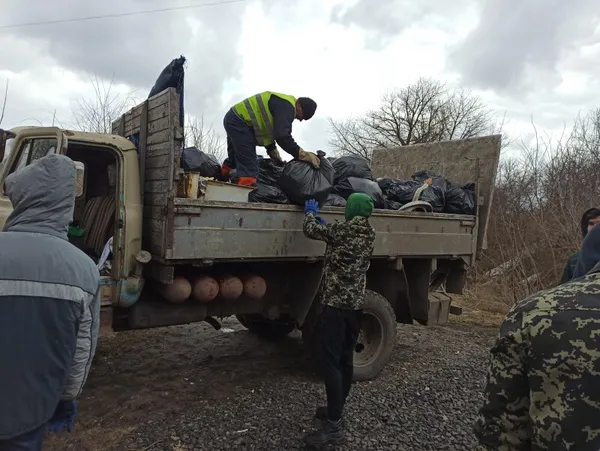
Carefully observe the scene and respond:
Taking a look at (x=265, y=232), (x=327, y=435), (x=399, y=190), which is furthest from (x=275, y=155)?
(x=327, y=435)

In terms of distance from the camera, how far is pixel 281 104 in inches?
163

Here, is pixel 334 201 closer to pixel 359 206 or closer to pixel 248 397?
pixel 359 206

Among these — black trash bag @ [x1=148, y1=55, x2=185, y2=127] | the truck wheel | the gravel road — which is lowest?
the gravel road

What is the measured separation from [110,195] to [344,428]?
2645mm

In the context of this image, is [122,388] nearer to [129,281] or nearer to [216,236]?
[129,281]

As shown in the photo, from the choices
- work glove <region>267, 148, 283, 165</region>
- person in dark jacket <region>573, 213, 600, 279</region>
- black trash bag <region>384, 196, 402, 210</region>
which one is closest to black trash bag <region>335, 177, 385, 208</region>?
black trash bag <region>384, 196, 402, 210</region>

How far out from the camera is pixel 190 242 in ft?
11.0

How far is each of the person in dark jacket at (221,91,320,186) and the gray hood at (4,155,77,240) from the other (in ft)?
7.66

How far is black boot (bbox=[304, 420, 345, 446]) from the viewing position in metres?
3.08

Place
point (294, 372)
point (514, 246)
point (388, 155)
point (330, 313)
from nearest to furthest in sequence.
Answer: point (330, 313) < point (294, 372) < point (388, 155) < point (514, 246)

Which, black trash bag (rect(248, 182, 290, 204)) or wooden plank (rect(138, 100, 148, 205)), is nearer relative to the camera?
wooden plank (rect(138, 100, 148, 205))

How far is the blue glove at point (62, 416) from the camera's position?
184cm

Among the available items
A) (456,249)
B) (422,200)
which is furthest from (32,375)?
(456,249)

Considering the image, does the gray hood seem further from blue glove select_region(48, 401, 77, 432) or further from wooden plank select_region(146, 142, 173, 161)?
wooden plank select_region(146, 142, 173, 161)
